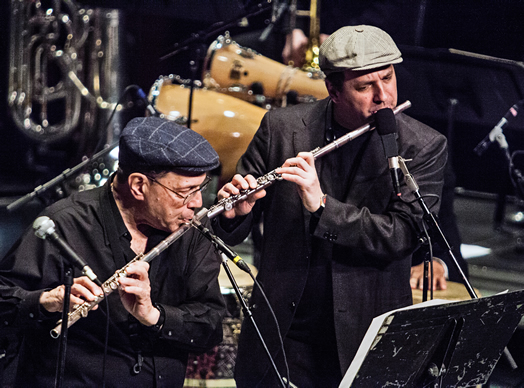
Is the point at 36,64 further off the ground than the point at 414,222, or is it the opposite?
the point at 414,222

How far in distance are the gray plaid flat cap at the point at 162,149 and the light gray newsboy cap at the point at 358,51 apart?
60cm

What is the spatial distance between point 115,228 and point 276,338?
78cm

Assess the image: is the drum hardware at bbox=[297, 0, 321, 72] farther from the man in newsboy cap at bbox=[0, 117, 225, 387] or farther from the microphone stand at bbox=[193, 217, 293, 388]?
the microphone stand at bbox=[193, 217, 293, 388]

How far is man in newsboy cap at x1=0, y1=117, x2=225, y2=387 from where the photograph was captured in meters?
2.46

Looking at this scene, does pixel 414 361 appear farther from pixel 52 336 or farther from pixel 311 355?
pixel 52 336

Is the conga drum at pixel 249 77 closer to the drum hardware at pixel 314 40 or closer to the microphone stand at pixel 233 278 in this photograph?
the drum hardware at pixel 314 40

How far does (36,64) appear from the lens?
5.98m

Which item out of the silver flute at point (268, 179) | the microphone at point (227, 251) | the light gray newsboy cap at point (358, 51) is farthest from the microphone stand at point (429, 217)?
the microphone at point (227, 251)

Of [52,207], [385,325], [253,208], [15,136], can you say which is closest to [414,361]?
[385,325]

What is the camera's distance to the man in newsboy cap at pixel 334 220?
104 inches

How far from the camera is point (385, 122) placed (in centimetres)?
252

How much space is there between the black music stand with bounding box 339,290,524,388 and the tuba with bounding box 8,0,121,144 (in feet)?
12.8

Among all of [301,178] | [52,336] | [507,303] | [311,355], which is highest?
[301,178]

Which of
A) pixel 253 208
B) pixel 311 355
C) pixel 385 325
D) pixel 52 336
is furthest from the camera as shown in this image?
pixel 253 208
